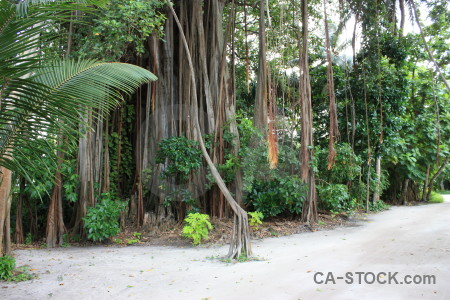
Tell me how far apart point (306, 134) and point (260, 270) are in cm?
322

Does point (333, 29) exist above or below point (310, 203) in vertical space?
above

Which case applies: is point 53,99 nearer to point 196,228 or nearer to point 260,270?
point 260,270

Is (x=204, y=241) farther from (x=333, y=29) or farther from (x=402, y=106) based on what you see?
(x=333, y=29)

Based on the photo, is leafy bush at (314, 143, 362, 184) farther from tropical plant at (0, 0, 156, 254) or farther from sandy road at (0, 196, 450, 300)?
tropical plant at (0, 0, 156, 254)

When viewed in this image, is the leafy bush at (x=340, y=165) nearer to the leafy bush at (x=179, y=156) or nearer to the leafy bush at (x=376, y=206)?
the leafy bush at (x=376, y=206)

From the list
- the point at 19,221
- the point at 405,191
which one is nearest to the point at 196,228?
the point at 19,221

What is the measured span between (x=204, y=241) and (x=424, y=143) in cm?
711

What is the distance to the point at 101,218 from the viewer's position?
18.0ft

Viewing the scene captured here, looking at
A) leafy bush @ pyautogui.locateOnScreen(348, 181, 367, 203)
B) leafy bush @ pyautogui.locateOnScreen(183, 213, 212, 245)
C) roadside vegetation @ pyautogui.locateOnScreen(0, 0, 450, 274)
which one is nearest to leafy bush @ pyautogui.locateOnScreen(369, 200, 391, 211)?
roadside vegetation @ pyautogui.locateOnScreen(0, 0, 450, 274)

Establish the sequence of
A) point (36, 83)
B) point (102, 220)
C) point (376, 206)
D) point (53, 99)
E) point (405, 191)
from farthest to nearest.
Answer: point (405, 191), point (376, 206), point (102, 220), point (53, 99), point (36, 83)

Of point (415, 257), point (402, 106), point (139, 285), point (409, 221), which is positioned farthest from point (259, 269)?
point (402, 106)

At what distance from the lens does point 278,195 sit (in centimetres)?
670

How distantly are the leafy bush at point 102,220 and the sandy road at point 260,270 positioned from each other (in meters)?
0.21

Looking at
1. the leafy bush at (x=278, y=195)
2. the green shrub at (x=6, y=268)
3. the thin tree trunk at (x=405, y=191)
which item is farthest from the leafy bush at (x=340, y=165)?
the green shrub at (x=6, y=268)
